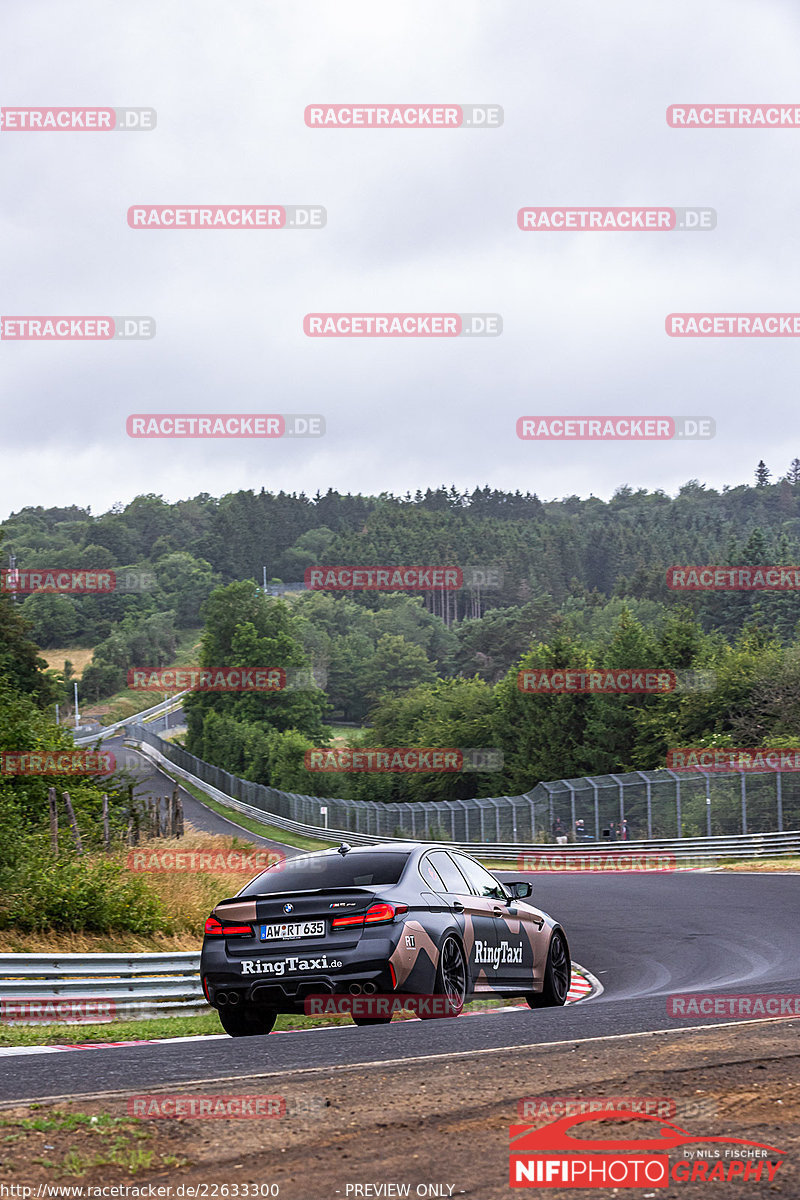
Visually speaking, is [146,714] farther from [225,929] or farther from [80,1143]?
[80,1143]

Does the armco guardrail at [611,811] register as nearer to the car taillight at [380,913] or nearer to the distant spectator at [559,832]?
the distant spectator at [559,832]

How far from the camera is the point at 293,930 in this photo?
370 inches

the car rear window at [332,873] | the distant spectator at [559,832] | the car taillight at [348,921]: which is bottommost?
the distant spectator at [559,832]

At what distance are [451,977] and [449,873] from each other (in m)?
0.99

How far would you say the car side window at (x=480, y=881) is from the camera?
35.9ft

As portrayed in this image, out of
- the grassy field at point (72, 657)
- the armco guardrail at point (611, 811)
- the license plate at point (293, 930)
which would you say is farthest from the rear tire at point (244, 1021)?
the grassy field at point (72, 657)

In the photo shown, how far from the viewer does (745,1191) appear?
4395mm

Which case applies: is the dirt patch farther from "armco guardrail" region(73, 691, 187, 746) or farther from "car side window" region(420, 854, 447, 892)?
"armco guardrail" region(73, 691, 187, 746)

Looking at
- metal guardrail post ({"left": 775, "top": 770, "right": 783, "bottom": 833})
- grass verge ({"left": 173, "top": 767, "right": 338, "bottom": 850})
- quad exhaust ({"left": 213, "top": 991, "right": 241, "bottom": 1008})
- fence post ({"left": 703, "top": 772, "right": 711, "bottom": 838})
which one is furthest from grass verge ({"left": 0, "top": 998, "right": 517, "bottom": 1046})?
grass verge ({"left": 173, "top": 767, "right": 338, "bottom": 850})

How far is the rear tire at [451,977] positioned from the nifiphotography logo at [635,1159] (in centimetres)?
452

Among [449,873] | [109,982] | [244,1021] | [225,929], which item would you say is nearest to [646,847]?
[109,982]

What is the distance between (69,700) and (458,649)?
50.7 meters

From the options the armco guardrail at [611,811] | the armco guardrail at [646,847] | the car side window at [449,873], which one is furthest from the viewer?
the armco guardrail at [611,811]

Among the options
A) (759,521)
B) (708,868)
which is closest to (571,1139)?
(708,868)
